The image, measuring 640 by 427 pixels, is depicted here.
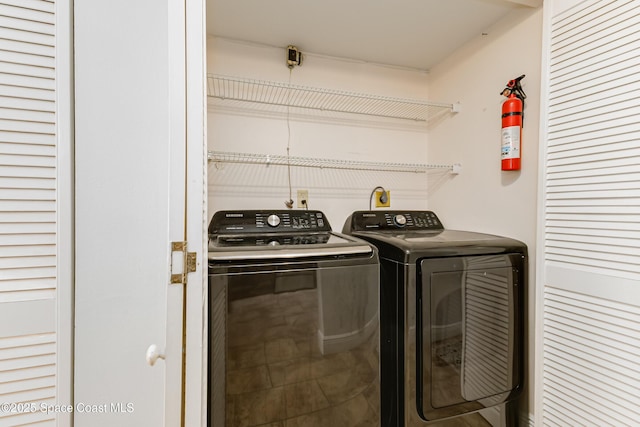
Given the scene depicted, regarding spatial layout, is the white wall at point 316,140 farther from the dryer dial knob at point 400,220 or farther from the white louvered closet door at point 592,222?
the white louvered closet door at point 592,222

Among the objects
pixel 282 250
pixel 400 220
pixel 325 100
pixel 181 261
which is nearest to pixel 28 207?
pixel 181 261

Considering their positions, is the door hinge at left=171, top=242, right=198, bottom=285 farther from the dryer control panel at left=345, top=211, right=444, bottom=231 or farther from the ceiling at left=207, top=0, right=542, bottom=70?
the ceiling at left=207, top=0, right=542, bottom=70

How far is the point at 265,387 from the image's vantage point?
111 cm

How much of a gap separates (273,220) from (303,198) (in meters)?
0.41

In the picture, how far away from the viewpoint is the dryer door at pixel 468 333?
1.25 m

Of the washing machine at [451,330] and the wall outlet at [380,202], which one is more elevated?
the wall outlet at [380,202]

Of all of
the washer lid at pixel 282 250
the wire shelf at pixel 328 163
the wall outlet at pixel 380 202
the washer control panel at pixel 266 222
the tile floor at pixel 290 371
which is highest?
the wire shelf at pixel 328 163

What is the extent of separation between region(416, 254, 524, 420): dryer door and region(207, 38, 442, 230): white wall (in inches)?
36.8

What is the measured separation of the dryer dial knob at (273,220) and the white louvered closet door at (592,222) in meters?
1.35

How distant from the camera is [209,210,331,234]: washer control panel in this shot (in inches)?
61.9

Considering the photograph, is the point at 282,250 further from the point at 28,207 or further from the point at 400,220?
the point at 400,220

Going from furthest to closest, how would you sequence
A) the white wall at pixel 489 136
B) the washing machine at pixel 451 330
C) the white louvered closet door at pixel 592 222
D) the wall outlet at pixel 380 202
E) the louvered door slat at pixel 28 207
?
the wall outlet at pixel 380 202, the white wall at pixel 489 136, the washing machine at pixel 451 330, the white louvered closet door at pixel 592 222, the louvered door slat at pixel 28 207

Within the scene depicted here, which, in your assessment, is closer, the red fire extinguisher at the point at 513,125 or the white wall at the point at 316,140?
the red fire extinguisher at the point at 513,125

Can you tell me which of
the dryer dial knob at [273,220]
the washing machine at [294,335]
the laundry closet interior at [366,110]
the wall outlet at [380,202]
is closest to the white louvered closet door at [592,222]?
the laundry closet interior at [366,110]
